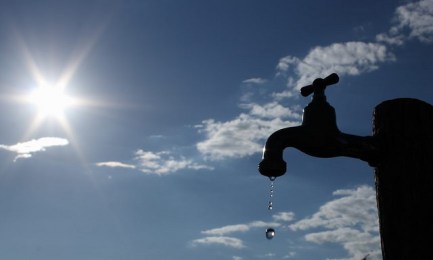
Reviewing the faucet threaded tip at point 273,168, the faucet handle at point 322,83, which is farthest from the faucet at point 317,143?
the faucet handle at point 322,83

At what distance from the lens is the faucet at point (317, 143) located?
103 inches

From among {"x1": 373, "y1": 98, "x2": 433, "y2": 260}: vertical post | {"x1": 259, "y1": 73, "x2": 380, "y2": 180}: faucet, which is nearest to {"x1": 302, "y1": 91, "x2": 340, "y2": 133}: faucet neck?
{"x1": 259, "y1": 73, "x2": 380, "y2": 180}: faucet

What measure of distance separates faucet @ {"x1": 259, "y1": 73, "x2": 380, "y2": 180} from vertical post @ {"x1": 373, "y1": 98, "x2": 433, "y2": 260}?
0.10 meters

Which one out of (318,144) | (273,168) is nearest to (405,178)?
(318,144)

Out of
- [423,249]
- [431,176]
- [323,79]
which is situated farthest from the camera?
[323,79]

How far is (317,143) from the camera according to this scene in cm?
267

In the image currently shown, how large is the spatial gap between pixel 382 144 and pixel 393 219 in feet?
1.40

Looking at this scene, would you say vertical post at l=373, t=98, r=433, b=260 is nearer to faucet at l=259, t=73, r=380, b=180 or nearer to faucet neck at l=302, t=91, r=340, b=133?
faucet at l=259, t=73, r=380, b=180

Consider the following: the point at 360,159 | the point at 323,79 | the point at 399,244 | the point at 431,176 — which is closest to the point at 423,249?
the point at 399,244

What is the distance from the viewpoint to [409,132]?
2607mm

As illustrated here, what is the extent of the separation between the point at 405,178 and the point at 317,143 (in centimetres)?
49

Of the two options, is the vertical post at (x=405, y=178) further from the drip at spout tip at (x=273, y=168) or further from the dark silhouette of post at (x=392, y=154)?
the drip at spout tip at (x=273, y=168)

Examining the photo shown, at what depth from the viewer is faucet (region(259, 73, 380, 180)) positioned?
2.61m

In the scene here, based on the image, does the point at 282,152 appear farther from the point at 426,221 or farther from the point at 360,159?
the point at 426,221
